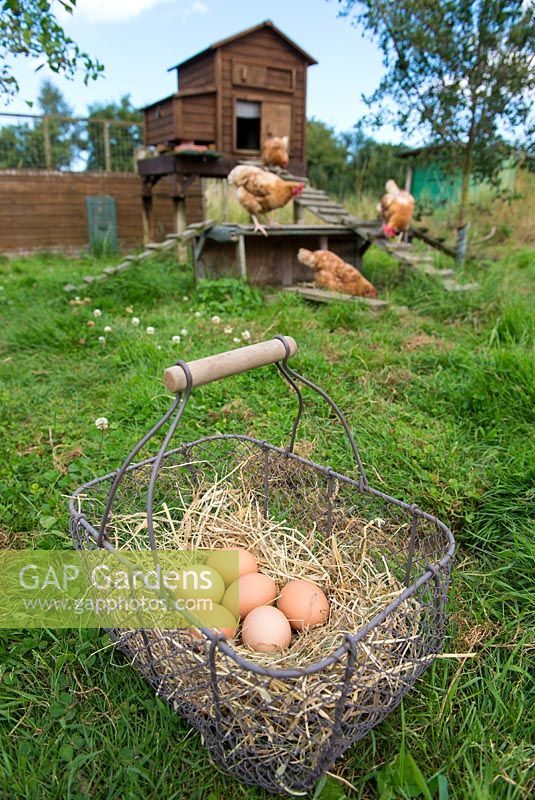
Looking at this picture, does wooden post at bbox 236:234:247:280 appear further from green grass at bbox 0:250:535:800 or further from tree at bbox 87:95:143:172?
tree at bbox 87:95:143:172

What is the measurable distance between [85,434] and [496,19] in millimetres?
5681

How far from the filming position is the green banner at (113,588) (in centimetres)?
144

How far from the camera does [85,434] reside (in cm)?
286

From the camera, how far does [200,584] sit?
1693 mm

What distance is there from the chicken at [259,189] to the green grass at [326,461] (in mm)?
1201

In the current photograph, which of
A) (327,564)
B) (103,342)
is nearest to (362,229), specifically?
(103,342)

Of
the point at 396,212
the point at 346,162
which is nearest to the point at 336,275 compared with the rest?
the point at 396,212

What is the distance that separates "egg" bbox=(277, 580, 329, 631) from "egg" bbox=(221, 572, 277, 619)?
0.05 m

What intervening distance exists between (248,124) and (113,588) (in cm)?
1005

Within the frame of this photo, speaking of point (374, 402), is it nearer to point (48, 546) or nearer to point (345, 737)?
point (48, 546)

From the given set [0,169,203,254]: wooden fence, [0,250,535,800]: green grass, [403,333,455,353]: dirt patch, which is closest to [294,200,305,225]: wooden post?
[0,250,535,800]: green grass

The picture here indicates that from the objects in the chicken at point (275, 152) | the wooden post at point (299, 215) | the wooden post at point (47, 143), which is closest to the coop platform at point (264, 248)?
the chicken at point (275, 152)

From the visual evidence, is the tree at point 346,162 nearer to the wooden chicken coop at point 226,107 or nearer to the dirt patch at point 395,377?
the wooden chicken coop at point 226,107

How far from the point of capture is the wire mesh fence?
36.0 ft
